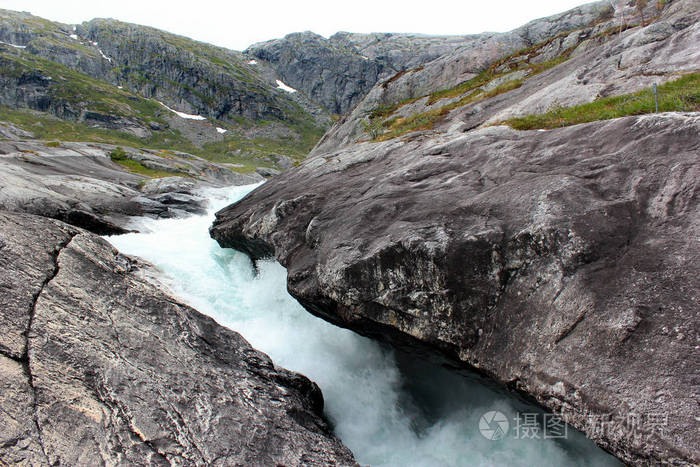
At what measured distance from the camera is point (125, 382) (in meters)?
8.74

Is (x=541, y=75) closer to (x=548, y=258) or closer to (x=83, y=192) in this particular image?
Answer: (x=548, y=258)

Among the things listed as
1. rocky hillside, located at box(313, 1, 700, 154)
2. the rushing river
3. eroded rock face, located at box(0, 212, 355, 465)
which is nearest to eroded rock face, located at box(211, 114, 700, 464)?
the rushing river

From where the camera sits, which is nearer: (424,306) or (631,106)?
(424,306)

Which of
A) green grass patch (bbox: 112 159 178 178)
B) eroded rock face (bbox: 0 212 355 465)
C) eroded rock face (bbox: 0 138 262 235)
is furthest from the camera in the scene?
green grass patch (bbox: 112 159 178 178)

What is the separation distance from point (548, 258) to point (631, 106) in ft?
38.6

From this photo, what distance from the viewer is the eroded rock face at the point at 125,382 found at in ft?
24.3

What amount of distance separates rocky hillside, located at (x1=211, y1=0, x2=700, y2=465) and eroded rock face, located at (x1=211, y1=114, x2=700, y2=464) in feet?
0.11

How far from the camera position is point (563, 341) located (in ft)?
25.8

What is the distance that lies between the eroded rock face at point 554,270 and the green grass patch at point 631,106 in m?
3.90

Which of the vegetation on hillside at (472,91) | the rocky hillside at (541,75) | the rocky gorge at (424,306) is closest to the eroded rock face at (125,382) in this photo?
the rocky gorge at (424,306)

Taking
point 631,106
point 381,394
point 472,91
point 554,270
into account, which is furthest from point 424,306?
point 472,91

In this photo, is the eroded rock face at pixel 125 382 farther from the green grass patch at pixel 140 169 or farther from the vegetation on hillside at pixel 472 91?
the green grass patch at pixel 140 169

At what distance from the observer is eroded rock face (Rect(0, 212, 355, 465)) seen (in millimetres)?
7414

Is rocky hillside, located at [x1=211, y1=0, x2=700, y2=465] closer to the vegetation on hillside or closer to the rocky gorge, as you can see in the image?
the rocky gorge
